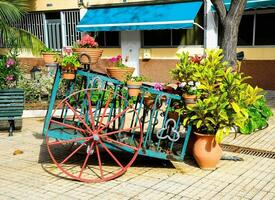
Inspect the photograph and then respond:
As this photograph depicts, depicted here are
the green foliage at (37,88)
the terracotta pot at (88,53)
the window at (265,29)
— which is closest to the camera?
the terracotta pot at (88,53)

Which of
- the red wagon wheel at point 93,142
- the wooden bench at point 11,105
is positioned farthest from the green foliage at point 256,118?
the wooden bench at point 11,105

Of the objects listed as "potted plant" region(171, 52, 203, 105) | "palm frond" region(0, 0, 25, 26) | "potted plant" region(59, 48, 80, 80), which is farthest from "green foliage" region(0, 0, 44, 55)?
"potted plant" region(171, 52, 203, 105)

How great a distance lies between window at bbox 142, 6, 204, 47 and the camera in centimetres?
1495

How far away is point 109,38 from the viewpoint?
17.2m

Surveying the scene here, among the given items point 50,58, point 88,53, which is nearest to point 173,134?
point 88,53

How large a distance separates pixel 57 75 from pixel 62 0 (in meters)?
13.2

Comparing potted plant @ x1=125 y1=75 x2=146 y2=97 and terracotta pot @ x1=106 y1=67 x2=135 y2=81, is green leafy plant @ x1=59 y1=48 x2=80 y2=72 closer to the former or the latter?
terracotta pot @ x1=106 y1=67 x2=135 y2=81

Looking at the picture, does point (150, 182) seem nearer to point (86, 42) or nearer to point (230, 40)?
point (86, 42)

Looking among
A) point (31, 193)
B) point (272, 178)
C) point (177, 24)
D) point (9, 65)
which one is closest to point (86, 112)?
point (31, 193)

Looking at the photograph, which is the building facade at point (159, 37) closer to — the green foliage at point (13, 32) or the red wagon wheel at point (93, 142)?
the green foliage at point (13, 32)

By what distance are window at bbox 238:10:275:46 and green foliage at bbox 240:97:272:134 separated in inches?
219

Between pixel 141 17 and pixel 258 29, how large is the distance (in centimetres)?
428

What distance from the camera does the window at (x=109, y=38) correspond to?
55.8ft

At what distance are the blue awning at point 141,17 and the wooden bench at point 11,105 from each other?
7.38m
